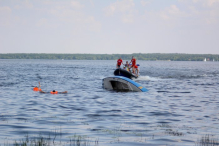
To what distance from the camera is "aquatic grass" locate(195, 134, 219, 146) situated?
9.82 m

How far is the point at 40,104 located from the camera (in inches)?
762

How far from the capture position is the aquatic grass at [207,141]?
32.2ft

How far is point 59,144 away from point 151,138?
3037 mm

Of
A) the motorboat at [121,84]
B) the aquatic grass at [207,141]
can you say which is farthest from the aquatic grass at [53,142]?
the motorboat at [121,84]

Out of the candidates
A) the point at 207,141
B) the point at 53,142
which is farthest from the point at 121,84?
A: the point at 53,142

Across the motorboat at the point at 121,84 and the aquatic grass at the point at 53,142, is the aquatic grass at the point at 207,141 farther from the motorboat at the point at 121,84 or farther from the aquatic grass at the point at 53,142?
the motorboat at the point at 121,84

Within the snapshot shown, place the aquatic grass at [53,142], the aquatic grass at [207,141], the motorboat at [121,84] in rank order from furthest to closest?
the motorboat at [121,84]
the aquatic grass at [207,141]
the aquatic grass at [53,142]

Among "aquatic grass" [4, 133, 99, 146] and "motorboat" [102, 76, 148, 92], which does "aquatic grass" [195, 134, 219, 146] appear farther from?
"motorboat" [102, 76, 148, 92]

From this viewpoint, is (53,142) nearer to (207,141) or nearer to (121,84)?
(207,141)

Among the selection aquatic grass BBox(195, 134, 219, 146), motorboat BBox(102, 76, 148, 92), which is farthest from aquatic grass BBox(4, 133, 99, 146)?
motorboat BBox(102, 76, 148, 92)

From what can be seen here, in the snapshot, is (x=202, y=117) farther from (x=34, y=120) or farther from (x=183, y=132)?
(x=34, y=120)

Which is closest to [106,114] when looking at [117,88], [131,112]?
[131,112]

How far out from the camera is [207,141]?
10.1 metres

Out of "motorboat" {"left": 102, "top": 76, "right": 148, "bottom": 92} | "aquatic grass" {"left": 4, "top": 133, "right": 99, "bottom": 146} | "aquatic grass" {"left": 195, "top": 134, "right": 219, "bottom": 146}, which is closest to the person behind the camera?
"aquatic grass" {"left": 4, "top": 133, "right": 99, "bottom": 146}
